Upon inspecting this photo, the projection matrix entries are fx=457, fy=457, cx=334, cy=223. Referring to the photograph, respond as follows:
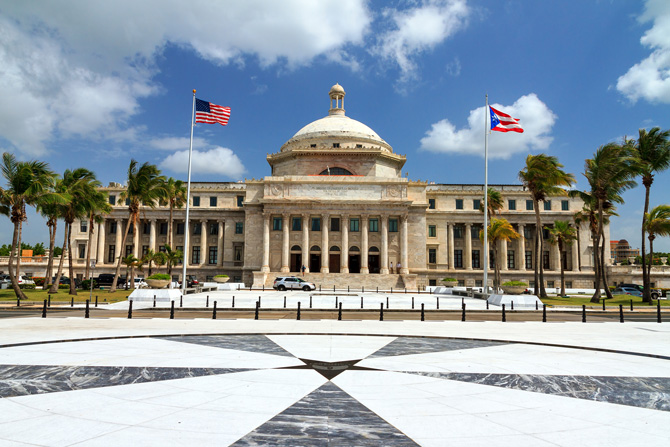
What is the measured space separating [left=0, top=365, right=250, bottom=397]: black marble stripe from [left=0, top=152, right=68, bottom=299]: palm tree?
28.9 m

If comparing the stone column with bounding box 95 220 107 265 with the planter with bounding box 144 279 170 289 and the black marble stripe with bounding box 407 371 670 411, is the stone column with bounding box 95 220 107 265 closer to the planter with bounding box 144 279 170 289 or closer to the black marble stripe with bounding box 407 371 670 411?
the planter with bounding box 144 279 170 289

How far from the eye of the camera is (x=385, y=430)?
20.6ft

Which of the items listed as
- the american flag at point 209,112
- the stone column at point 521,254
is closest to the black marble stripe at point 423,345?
the american flag at point 209,112

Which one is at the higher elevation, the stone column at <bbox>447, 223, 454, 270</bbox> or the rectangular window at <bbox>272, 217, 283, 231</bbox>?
the rectangular window at <bbox>272, 217, 283, 231</bbox>

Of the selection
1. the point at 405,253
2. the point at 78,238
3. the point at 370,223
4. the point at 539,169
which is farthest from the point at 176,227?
the point at 539,169

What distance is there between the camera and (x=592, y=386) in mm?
9000

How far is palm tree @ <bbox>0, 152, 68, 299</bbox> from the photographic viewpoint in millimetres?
34094

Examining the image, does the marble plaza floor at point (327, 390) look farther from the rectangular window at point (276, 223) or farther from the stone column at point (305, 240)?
the rectangular window at point (276, 223)

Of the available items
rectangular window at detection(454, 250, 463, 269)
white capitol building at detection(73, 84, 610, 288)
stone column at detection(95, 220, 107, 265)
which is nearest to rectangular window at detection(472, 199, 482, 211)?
white capitol building at detection(73, 84, 610, 288)

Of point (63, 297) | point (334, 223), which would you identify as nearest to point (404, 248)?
point (334, 223)

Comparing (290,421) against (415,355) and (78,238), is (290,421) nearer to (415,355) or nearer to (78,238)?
(415,355)

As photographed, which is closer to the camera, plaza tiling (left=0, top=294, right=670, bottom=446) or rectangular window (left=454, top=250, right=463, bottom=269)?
plaza tiling (left=0, top=294, right=670, bottom=446)

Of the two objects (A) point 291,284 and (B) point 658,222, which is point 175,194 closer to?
(A) point 291,284

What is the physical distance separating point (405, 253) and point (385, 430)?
2334 inches
